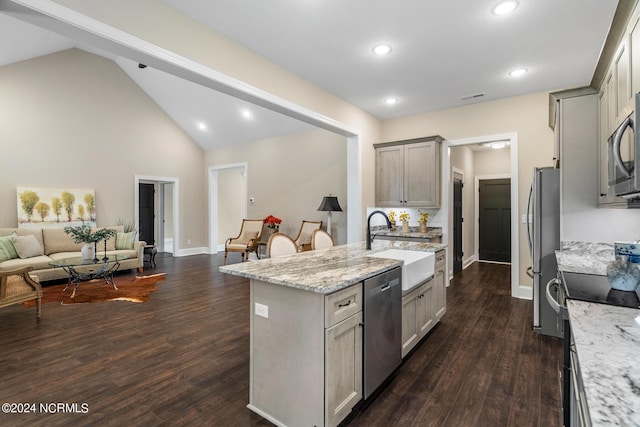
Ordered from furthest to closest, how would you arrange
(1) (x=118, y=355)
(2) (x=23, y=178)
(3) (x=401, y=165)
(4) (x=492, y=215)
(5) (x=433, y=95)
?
(4) (x=492, y=215) < (2) (x=23, y=178) < (3) (x=401, y=165) < (5) (x=433, y=95) < (1) (x=118, y=355)

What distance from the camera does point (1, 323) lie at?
3404 millimetres

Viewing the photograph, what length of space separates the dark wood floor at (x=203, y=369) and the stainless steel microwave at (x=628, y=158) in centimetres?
145

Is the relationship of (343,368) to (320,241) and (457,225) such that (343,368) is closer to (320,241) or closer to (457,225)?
(320,241)

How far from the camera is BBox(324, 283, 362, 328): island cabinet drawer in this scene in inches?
65.3

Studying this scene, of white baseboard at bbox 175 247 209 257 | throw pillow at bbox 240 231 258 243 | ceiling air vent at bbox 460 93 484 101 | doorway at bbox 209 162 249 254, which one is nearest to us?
ceiling air vent at bbox 460 93 484 101

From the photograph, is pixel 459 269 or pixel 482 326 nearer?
pixel 482 326

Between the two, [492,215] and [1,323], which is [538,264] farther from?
[1,323]

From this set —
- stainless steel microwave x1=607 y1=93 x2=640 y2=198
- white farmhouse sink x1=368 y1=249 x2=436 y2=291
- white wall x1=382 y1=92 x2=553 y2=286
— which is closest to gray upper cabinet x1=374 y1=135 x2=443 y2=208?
white wall x1=382 y1=92 x2=553 y2=286

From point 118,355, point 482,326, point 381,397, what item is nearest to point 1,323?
point 118,355

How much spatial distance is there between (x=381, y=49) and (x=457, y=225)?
13.3 feet

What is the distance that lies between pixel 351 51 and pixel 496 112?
8.84 feet

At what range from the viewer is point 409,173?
16.8 ft

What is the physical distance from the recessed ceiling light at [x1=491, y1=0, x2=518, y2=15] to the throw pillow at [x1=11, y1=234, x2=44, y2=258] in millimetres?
7120

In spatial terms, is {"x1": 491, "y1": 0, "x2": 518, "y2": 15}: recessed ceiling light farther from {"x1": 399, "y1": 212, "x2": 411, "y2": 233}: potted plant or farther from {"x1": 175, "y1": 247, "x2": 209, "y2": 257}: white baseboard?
{"x1": 175, "y1": 247, "x2": 209, "y2": 257}: white baseboard
